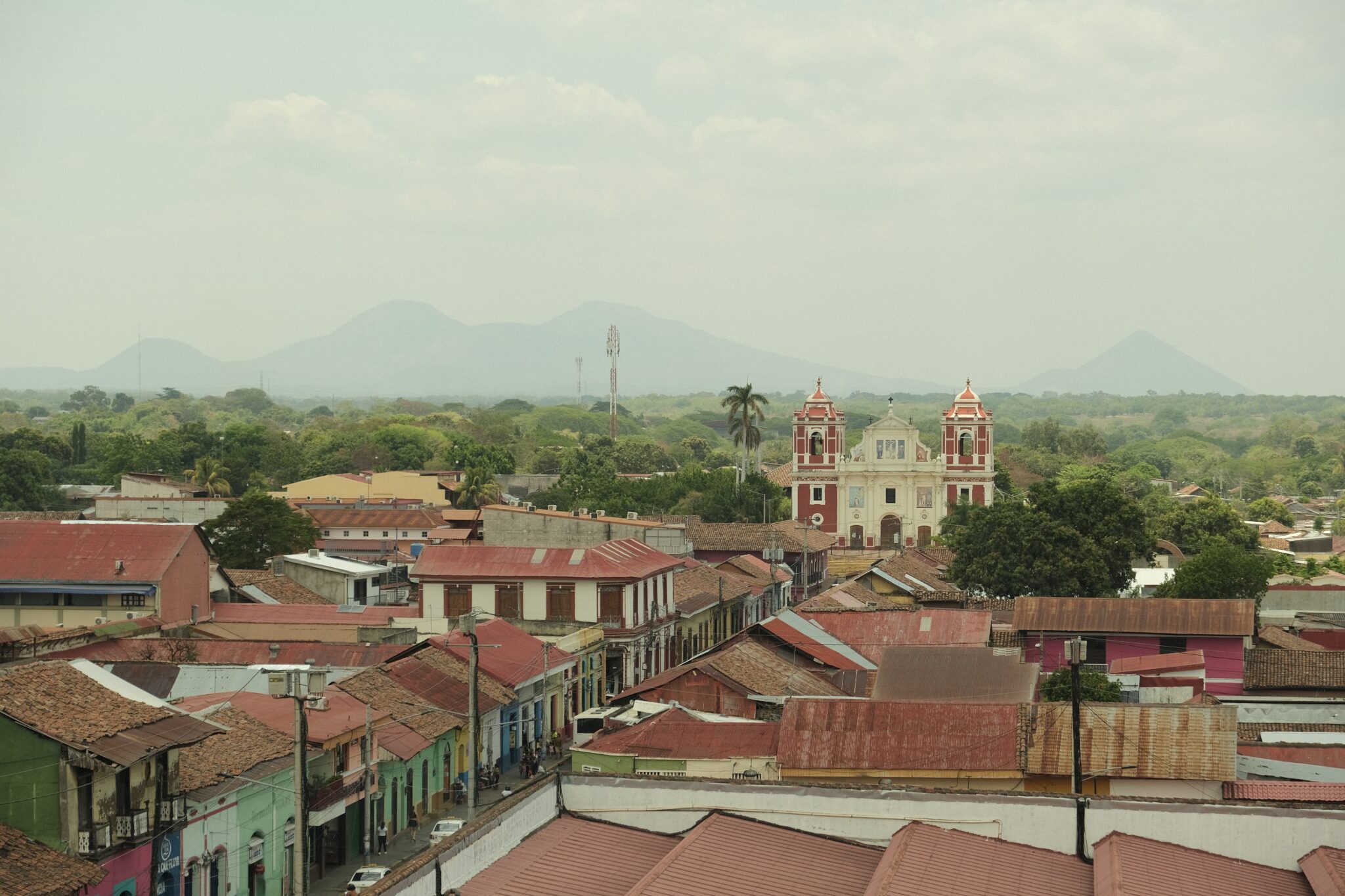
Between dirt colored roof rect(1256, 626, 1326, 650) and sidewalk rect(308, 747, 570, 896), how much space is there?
659 inches

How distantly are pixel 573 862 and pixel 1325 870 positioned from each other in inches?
246

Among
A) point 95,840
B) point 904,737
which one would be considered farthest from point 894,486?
point 95,840

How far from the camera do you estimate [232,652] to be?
32312 millimetres

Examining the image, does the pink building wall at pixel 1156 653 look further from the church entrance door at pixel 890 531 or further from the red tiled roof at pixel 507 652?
the church entrance door at pixel 890 531

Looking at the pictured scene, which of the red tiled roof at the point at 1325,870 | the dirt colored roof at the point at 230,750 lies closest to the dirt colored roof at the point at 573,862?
the red tiled roof at the point at 1325,870

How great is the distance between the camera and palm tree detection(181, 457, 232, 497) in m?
88.2

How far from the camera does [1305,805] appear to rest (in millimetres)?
14117

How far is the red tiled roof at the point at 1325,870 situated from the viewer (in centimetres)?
1259

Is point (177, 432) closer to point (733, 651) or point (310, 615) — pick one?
point (310, 615)

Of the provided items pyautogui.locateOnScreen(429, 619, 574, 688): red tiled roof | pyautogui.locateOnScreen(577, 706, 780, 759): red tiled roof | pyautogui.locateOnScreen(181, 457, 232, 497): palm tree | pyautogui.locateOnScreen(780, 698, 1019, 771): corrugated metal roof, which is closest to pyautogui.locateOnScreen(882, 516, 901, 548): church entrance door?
pyautogui.locateOnScreen(181, 457, 232, 497): palm tree

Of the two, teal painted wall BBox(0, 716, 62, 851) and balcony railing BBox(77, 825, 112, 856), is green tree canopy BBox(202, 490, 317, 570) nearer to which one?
balcony railing BBox(77, 825, 112, 856)

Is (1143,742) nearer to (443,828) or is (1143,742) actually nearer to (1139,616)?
(443,828)

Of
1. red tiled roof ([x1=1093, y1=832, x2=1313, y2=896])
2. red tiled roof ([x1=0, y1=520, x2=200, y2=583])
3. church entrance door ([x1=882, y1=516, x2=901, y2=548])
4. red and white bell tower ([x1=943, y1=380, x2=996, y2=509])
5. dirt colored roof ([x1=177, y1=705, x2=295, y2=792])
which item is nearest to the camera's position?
red tiled roof ([x1=1093, y1=832, x2=1313, y2=896])

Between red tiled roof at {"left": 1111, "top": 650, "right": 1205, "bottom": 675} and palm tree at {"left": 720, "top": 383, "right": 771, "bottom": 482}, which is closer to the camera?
red tiled roof at {"left": 1111, "top": 650, "right": 1205, "bottom": 675}
